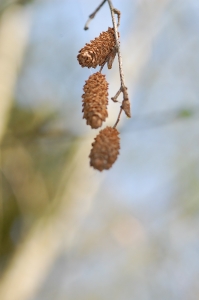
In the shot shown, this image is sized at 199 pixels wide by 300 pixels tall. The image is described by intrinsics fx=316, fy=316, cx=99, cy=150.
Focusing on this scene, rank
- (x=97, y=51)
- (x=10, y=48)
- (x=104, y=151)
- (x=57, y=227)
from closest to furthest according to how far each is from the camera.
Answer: (x=104, y=151) → (x=97, y=51) → (x=10, y=48) → (x=57, y=227)

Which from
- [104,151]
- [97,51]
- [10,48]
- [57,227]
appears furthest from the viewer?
[57,227]

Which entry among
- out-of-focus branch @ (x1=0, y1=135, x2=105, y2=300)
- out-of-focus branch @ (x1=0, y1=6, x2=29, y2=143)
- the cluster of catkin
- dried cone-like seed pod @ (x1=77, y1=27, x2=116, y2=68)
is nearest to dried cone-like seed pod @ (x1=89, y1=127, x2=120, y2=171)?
the cluster of catkin

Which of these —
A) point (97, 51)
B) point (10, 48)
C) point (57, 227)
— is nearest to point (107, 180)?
point (57, 227)

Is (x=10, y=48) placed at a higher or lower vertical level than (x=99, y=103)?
higher

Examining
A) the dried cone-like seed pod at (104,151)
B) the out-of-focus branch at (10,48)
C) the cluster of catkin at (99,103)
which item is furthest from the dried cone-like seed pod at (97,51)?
the out-of-focus branch at (10,48)

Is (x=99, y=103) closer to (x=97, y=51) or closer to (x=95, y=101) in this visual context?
(x=95, y=101)

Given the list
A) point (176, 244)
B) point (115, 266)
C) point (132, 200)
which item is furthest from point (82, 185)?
point (176, 244)

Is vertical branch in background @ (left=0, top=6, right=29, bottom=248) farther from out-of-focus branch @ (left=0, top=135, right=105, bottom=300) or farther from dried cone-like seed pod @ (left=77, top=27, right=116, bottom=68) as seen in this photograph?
dried cone-like seed pod @ (left=77, top=27, right=116, bottom=68)
